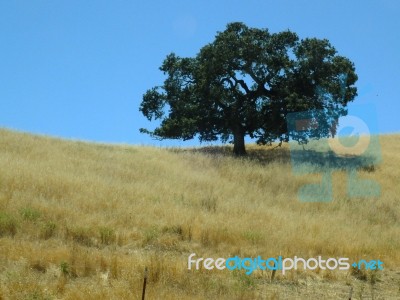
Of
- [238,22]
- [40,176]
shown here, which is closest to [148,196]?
[40,176]

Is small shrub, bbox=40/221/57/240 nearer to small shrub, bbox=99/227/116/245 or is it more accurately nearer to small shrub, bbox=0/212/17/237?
small shrub, bbox=0/212/17/237

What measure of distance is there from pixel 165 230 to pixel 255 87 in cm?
2012

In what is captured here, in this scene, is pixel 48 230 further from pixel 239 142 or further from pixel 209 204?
pixel 239 142

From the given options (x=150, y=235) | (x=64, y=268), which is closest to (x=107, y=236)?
(x=150, y=235)

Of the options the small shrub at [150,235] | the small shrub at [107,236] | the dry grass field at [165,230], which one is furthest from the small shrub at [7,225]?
the small shrub at [150,235]

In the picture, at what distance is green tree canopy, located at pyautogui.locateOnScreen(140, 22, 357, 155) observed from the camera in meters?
27.9

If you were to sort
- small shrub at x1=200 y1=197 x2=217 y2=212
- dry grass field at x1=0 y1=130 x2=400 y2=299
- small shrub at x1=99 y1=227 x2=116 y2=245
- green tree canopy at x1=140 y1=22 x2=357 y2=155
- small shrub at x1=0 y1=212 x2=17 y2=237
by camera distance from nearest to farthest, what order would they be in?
1. dry grass field at x1=0 y1=130 x2=400 y2=299
2. small shrub at x1=0 y1=212 x2=17 y2=237
3. small shrub at x1=99 y1=227 x2=116 y2=245
4. small shrub at x1=200 y1=197 x2=217 y2=212
5. green tree canopy at x1=140 y1=22 x2=357 y2=155

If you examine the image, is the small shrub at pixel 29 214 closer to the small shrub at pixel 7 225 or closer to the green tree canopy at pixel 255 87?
the small shrub at pixel 7 225

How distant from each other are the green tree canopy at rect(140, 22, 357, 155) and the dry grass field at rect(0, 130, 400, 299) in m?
7.94

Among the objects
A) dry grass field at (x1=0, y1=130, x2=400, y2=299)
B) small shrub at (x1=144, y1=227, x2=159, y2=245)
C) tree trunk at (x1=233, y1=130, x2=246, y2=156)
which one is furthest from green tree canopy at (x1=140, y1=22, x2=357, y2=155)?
small shrub at (x1=144, y1=227, x2=159, y2=245)

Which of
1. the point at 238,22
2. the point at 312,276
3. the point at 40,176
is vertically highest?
the point at 238,22

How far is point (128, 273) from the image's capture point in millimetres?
8094

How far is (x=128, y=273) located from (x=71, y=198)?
506 cm

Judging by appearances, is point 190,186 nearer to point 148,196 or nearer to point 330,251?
point 148,196
